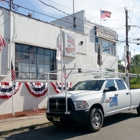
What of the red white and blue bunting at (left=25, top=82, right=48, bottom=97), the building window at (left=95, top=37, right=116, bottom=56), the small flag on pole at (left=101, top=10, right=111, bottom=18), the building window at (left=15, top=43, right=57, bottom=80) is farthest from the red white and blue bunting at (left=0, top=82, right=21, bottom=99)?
the small flag on pole at (left=101, top=10, right=111, bottom=18)

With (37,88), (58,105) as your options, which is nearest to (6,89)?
(37,88)

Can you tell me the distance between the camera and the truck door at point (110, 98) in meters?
7.80

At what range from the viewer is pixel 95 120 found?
23.6 ft

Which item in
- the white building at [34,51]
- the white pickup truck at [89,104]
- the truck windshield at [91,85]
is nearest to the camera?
the white pickup truck at [89,104]

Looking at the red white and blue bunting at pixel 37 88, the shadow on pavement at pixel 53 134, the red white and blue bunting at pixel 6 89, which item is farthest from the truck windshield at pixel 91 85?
the red white and blue bunting at pixel 37 88

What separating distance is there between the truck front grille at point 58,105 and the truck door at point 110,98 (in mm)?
1423

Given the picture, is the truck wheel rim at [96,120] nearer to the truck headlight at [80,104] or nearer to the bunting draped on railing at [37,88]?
→ the truck headlight at [80,104]

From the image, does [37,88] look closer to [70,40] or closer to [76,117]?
[70,40]

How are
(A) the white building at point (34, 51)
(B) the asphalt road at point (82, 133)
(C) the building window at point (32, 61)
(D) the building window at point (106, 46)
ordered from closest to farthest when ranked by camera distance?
(B) the asphalt road at point (82, 133)
(A) the white building at point (34, 51)
(C) the building window at point (32, 61)
(D) the building window at point (106, 46)

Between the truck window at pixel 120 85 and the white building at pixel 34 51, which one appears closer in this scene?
the truck window at pixel 120 85

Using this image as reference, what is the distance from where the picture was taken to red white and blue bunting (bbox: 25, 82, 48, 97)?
12.0m

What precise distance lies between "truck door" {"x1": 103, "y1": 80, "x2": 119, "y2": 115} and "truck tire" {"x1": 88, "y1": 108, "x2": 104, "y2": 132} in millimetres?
461

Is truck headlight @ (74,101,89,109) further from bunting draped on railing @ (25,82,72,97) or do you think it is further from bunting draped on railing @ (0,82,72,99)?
bunting draped on railing @ (25,82,72,97)

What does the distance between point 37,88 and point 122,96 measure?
216 inches
